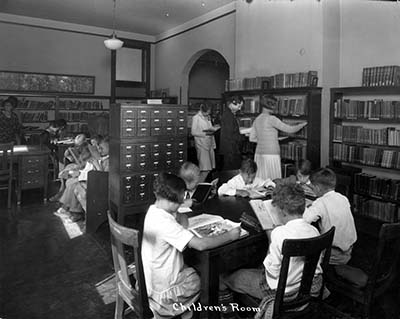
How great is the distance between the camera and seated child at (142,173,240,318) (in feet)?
6.18

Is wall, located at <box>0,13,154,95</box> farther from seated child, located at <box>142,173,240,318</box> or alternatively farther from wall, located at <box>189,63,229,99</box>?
seated child, located at <box>142,173,240,318</box>

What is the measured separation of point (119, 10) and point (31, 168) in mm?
4161

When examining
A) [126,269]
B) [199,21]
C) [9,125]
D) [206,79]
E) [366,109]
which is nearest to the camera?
[126,269]

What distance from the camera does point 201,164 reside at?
615 cm

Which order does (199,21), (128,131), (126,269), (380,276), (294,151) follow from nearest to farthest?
(126,269), (380,276), (128,131), (294,151), (199,21)

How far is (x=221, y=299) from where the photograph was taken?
84.8 inches

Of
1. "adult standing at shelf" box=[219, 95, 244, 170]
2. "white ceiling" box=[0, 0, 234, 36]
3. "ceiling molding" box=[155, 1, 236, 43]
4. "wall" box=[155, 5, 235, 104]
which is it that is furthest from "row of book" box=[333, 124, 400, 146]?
"white ceiling" box=[0, 0, 234, 36]

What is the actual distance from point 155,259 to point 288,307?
28.8 inches

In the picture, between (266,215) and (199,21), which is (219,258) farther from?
(199,21)

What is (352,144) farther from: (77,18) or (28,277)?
(77,18)

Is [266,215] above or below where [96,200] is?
above

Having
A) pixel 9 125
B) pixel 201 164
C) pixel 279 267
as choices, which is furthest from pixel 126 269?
pixel 9 125

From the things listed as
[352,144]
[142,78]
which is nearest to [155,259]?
[352,144]

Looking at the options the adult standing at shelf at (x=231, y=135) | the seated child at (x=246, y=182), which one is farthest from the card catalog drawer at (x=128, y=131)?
the seated child at (x=246, y=182)
